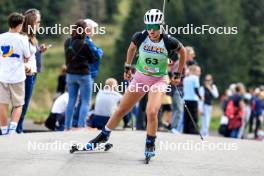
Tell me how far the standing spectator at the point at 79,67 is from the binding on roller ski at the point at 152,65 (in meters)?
3.18

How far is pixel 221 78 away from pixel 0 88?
67763mm

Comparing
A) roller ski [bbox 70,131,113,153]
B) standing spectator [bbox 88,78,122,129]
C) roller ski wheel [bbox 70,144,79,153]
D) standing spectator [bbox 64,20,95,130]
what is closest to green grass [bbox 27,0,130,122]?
standing spectator [bbox 88,78,122,129]

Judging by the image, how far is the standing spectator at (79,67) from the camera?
14258 millimetres

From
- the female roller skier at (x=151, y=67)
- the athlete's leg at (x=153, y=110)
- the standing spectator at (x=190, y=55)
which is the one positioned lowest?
the athlete's leg at (x=153, y=110)

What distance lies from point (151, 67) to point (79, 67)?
3.62m

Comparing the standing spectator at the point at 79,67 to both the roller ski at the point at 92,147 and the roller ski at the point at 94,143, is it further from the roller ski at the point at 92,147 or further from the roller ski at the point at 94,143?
the roller ski at the point at 94,143

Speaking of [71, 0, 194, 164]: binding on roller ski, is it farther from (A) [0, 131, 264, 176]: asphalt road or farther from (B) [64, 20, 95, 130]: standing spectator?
(B) [64, 20, 95, 130]: standing spectator

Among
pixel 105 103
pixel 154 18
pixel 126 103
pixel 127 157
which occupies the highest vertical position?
pixel 154 18

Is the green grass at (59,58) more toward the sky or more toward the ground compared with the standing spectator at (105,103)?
more toward the sky

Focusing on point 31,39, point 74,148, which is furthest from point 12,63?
point 74,148

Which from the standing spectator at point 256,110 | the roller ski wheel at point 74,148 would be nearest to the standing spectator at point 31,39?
the roller ski wheel at point 74,148

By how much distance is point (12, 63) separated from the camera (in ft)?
41.7

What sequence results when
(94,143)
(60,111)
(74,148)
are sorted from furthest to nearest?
1. (60,111)
2. (94,143)
3. (74,148)

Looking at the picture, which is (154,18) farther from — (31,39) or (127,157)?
(31,39)
